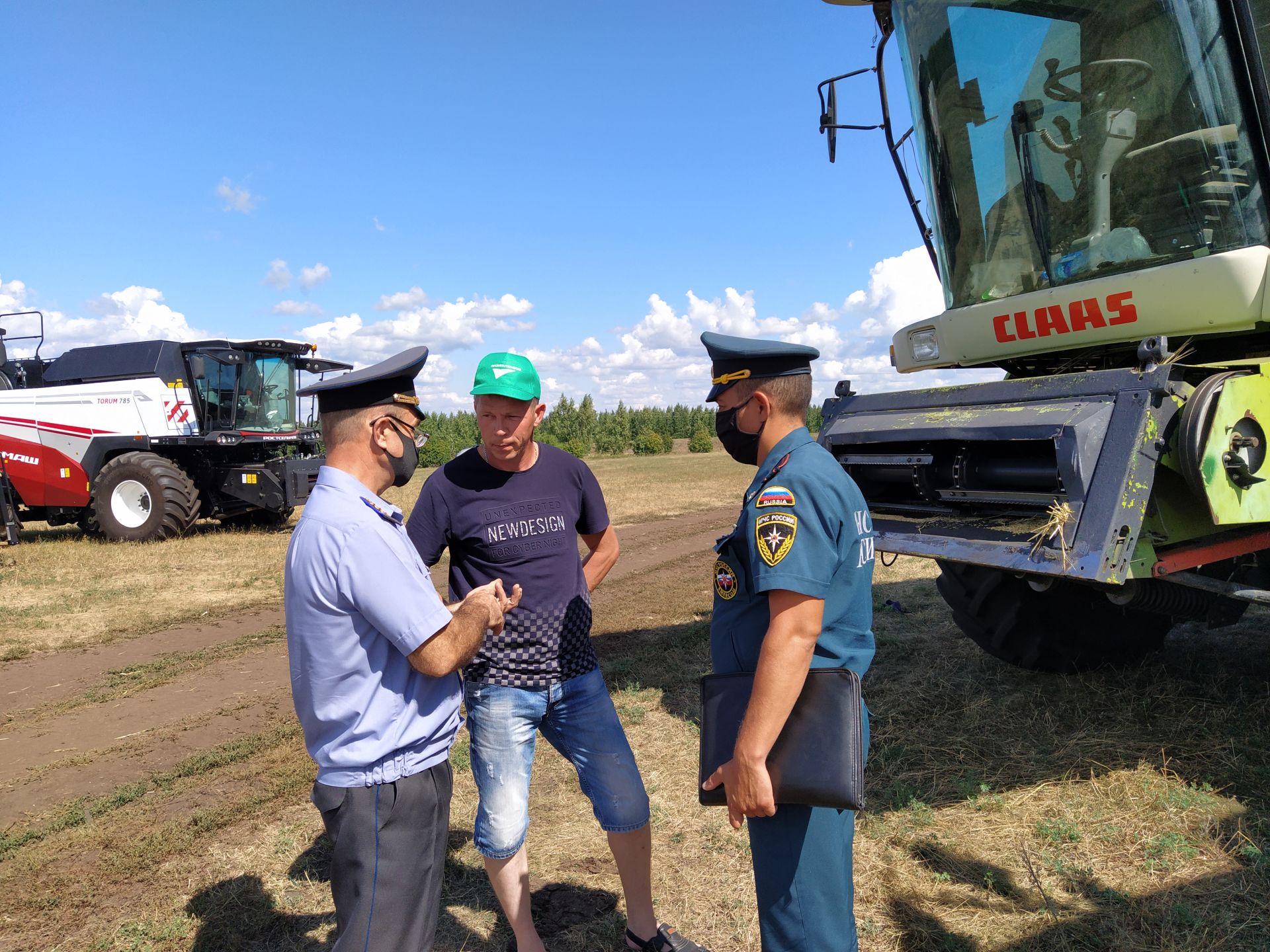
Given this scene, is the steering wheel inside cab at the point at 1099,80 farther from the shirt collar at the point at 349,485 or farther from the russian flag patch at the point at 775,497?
the shirt collar at the point at 349,485

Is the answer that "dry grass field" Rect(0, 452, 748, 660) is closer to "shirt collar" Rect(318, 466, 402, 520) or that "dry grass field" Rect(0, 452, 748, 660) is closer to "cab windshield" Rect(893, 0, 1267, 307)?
"shirt collar" Rect(318, 466, 402, 520)

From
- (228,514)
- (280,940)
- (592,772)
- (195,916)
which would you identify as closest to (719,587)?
(592,772)

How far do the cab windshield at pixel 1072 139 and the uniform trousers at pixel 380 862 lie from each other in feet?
11.7

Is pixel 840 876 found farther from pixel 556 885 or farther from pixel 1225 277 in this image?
pixel 1225 277

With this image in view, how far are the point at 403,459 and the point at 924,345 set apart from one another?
127 inches

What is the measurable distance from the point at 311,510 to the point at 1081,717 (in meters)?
3.98

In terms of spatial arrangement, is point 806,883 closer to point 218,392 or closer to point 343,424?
point 343,424

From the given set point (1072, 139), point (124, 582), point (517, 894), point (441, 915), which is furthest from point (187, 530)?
point (1072, 139)

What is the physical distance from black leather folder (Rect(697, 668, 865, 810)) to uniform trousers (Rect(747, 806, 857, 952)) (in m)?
0.08

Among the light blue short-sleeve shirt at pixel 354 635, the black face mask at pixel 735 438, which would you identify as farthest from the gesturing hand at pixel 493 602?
the black face mask at pixel 735 438

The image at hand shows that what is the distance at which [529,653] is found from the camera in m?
2.62

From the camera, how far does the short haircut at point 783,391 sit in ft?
6.88

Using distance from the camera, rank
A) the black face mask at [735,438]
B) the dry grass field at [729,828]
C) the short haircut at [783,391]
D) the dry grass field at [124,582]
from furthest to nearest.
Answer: the dry grass field at [124,582], the dry grass field at [729,828], the black face mask at [735,438], the short haircut at [783,391]

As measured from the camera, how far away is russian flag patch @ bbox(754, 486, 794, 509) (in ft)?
6.20
